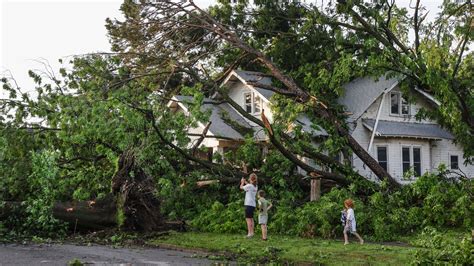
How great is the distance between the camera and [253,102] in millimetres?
25281

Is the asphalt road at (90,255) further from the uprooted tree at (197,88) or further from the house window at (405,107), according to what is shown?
the house window at (405,107)

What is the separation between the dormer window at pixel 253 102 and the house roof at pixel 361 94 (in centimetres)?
343

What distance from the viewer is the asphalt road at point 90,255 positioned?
973 centimetres

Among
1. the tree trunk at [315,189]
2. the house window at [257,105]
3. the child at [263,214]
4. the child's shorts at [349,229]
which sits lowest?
the child's shorts at [349,229]

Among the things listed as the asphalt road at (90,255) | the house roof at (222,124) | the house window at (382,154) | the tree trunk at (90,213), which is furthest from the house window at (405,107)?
the asphalt road at (90,255)

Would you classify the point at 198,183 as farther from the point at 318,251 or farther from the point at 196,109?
the point at 318,251

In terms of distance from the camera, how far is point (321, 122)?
62.0 feet

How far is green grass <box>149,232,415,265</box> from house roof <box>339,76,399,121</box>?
40.7 feet

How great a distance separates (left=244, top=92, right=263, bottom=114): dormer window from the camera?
81.9 ft

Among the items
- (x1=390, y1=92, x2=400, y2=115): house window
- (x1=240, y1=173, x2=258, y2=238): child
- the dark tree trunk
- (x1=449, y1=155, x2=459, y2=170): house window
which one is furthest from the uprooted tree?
(x1=449, y1=155, x2=459, y2=170): house window

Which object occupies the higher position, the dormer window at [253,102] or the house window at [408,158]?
the dormer window at [253,102]

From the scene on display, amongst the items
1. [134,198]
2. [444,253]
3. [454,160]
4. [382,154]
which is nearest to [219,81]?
[382,154]

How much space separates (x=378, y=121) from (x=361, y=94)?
137 centimetres

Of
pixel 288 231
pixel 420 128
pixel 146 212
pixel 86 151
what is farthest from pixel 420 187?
pixel 420 128
